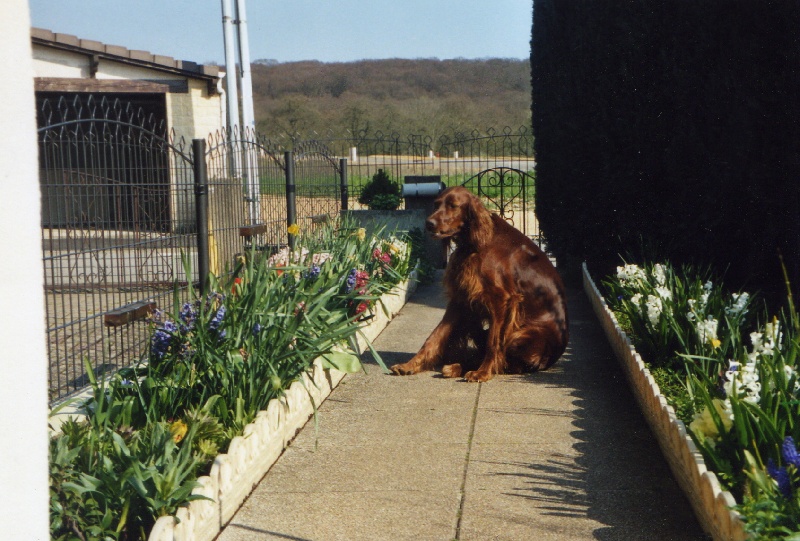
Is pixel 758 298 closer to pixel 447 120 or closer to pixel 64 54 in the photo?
pixel 64 54

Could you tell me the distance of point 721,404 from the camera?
354 cm

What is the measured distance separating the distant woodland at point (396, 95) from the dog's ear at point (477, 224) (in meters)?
35.4

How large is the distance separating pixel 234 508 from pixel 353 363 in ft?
6.74

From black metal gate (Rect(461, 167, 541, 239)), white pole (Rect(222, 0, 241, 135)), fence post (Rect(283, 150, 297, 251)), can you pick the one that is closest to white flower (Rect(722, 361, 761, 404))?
fence post (Rect(283, 150, 297, 251))

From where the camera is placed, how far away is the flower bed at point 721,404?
2.80 m

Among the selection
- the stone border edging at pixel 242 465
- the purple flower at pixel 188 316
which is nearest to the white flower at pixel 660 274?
the stone border edging at pixel 242 465

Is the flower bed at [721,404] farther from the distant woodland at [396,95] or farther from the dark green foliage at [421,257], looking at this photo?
the distant woodland at [396,95]

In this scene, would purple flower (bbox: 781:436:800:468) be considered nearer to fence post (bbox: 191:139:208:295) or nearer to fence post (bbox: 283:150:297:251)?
fence post (bbox: 191:139:208:295)

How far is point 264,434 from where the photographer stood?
412 centimetres

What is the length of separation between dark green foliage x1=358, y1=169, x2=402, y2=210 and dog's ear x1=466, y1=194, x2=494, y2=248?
6817 mm

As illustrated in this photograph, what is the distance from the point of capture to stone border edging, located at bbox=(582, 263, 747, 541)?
2.91 m

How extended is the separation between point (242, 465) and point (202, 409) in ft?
1.09

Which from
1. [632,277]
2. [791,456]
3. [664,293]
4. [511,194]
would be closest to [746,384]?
[791,456]

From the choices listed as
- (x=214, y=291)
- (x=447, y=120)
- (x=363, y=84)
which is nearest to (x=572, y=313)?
(x=214, y=291)
